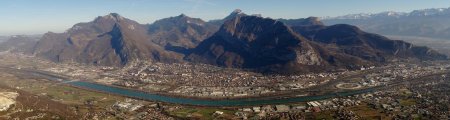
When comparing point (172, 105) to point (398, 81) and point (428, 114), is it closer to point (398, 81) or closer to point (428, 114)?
point (428, 114)

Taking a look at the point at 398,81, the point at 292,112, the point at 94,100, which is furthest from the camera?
the point at 398,81

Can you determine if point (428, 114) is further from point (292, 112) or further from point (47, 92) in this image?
point (47, 92)

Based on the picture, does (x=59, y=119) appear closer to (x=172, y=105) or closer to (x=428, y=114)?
(x=172, y=105)

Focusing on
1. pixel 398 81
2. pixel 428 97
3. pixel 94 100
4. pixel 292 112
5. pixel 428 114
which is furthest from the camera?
pixel 398 81

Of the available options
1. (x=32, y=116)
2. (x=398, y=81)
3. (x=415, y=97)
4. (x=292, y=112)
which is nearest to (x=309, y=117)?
(x=292, y=112)

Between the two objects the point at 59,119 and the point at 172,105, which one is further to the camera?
the point at 172,105

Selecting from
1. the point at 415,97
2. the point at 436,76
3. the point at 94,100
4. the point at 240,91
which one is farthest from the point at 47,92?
the point at 436,76

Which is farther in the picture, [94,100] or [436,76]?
[436,76]

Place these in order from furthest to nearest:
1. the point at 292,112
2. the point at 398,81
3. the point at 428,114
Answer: the point at 398,81, the point at 292,112, the point at 428,114

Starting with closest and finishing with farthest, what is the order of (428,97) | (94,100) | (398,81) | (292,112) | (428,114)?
(428,114)
(292,112)
(428,97)
(94,100)
(398,81)
